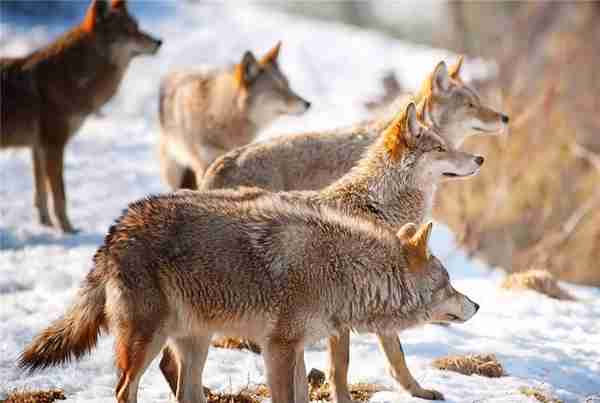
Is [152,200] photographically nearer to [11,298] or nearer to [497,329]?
[11,298]

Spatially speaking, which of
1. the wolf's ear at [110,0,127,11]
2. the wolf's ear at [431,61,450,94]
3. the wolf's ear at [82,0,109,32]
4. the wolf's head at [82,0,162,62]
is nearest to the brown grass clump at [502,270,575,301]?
the wolf's ear at [431,61,450,94]

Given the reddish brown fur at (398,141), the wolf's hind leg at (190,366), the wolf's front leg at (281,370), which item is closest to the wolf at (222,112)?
the reddish brown fur at (398,141)

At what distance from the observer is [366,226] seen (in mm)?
4973

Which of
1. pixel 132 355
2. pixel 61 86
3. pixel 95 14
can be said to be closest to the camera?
pixel 132 355

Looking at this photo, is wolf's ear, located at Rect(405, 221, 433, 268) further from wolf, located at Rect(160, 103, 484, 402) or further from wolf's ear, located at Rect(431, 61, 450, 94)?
wolf's ear, located at Rect(431, 61, 450, 94)

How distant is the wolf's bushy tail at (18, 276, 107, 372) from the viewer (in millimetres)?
4523

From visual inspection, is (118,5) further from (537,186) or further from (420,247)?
(537,186)

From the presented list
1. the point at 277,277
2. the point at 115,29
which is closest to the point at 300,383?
the point at 277,277

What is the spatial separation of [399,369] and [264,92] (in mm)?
5246

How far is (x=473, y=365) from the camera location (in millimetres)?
5844

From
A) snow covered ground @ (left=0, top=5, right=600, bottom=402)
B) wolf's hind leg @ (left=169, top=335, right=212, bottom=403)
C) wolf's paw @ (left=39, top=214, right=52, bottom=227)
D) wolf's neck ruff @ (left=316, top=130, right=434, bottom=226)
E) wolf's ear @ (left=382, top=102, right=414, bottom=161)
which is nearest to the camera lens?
wolf's hind leg @ (left=169, top=335, right=212, bottom=403)

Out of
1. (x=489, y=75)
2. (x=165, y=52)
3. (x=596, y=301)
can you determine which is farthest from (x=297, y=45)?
(x=596, y=301)

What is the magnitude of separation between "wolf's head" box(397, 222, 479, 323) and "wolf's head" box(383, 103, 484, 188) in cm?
99

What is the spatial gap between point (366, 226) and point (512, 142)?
10.4 metres
